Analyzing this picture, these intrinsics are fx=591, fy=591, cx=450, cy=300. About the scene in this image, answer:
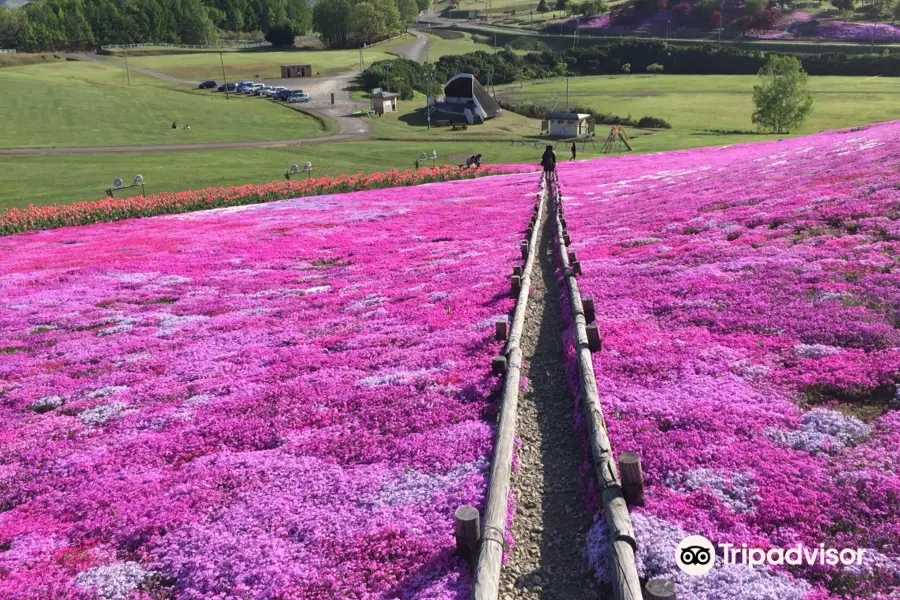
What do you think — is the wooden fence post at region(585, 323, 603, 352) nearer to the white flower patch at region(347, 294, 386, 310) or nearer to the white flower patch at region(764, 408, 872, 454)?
the white flower patch at region(764, 408, 872, 454)

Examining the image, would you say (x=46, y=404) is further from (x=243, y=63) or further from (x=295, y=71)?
(x=243, y=63)

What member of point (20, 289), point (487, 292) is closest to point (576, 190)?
point (487, 292)

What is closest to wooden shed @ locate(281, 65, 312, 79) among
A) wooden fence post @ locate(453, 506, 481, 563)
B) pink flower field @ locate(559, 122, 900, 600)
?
pink flower field @ locate(559, 122, 900, 600)

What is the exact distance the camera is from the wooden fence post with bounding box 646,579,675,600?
6555 mm

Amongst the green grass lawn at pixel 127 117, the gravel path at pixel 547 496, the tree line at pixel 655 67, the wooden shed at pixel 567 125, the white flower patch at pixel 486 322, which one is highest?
the tree line at pixel 655 67

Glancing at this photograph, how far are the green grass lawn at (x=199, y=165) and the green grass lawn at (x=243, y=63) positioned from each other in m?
95.1

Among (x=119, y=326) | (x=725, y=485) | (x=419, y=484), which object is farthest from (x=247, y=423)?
(x=119, y=326)

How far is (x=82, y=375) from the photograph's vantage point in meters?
17.4

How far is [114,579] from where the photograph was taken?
891 cm

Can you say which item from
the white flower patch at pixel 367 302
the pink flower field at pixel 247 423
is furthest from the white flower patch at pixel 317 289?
the white flower patch at pixel 367 302

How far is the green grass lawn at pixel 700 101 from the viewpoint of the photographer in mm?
92250

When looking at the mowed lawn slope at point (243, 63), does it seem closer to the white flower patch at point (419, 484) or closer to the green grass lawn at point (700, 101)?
the green grass lawn at point (700, 101)

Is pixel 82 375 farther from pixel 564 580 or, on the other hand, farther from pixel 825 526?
pixel 825 526

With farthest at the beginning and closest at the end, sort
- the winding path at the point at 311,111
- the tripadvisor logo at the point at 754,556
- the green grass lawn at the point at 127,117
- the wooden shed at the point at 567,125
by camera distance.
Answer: the wooden shed at the point at 567,125
the green grass lawn at the point at 127,117
the winding path at the point at 311,111
the tripadvisor logo at the point at 754,556
